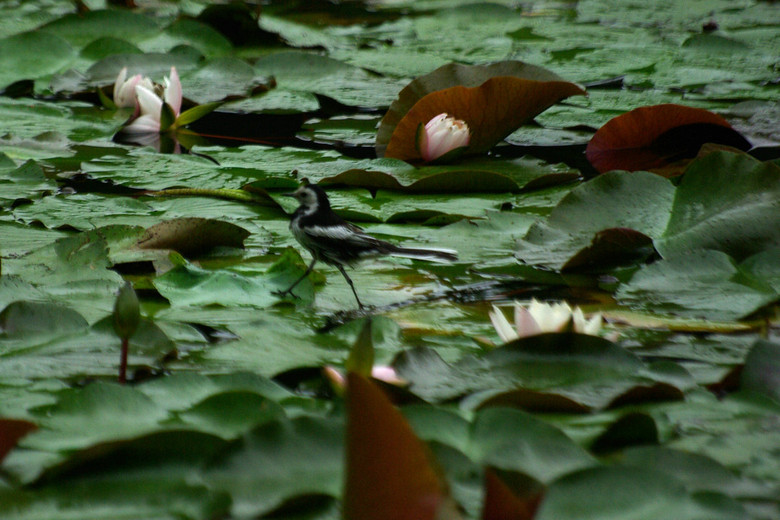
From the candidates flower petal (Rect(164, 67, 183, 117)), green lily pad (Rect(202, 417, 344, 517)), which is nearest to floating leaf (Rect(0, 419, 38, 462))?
green lily pad (Rect(202, 417, 344, 517))

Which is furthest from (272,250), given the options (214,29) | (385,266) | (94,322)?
(214,29)

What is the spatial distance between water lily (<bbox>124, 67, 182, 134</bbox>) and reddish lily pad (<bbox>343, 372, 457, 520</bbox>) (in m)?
3.25

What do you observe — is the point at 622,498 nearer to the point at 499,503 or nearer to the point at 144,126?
the point at 499,503

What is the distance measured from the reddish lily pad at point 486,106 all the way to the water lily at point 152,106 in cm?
104

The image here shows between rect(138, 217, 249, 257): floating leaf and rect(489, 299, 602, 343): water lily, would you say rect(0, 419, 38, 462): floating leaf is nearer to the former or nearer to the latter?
rect(489, 299, 602, 343): water lily

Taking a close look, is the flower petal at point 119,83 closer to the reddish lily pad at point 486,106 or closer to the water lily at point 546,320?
the reddish lily pad at point 486,106

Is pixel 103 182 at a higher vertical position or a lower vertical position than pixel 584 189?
lower

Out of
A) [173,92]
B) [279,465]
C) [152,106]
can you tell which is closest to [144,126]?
[152,106]

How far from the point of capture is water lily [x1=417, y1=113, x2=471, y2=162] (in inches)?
146

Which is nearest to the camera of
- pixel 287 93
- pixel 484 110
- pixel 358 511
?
pixel 358 511

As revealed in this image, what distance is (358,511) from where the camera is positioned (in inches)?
47.7

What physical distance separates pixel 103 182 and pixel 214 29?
8.69 feet

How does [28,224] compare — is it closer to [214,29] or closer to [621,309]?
[621,309]

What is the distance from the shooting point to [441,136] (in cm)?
372
